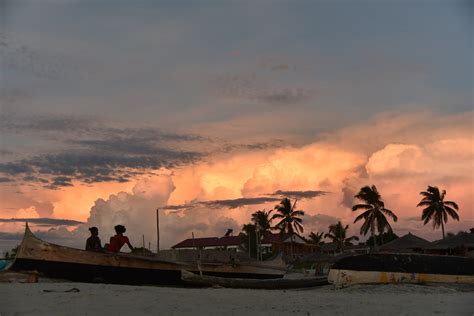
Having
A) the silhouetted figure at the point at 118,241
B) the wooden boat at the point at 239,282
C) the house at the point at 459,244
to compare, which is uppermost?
the silhouetted figure at the point at 118,241

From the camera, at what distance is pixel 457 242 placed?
35250 millimetres

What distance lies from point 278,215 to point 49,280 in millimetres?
48926

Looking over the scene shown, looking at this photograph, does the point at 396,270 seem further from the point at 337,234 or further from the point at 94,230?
the point at 337,234

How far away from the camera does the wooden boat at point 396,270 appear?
14.6 meters

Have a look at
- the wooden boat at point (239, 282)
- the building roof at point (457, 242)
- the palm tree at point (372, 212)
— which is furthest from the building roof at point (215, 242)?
the wooden boat at point (239, 282)

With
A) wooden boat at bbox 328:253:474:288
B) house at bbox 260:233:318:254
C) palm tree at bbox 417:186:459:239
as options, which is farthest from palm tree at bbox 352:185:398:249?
wooden boat at bbox 328:253:474:288

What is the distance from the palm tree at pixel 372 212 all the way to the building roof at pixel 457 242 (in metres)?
12.2

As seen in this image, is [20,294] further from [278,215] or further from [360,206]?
[278,215]

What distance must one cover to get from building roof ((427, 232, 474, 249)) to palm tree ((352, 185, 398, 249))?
1222 cm

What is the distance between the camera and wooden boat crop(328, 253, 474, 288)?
1464 cm

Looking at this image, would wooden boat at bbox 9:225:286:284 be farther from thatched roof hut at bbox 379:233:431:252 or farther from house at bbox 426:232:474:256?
thatched roof hut at bbox 379:233:431:252

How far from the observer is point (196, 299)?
9969 millimetres

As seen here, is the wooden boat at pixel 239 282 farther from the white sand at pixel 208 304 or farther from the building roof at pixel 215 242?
the building roof at pixel 215 242

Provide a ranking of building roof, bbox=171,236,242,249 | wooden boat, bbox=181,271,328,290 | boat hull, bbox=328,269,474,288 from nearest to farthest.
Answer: boat hull, bbox=328,269,474,288
wooden boat, bbox=181,271,328,290
building roof, bbox=171,236,242,249
